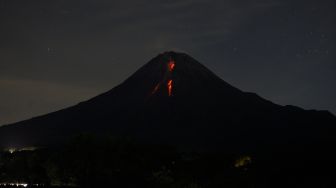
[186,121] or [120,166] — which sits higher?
[186,121]

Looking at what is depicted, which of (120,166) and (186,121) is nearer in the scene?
(120,166)

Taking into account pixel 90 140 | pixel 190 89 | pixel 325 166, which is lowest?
pixel 325 166

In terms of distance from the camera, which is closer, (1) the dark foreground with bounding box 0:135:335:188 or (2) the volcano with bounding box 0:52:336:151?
(1) the dark foreground with bounding box 0:135:335:188

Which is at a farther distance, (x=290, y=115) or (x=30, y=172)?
(x=290, y=115)

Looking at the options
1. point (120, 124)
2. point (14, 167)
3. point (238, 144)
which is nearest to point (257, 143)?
point (238, 144)

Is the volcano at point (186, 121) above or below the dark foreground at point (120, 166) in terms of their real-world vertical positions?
above

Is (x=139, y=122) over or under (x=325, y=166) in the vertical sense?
over

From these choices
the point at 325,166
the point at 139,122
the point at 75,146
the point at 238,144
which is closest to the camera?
the point at 325,166

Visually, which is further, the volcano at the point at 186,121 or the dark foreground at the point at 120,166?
the volcano at the point at 186,121

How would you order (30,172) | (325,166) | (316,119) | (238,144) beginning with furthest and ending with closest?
(316,119) < (238,144) < (30,172) < (325,166)

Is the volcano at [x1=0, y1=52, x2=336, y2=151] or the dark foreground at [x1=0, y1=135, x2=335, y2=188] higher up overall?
the volcano at [x1=0, y1=52, x2=336, y2=151]

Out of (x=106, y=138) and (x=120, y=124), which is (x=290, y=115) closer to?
(x=120, y=124)
